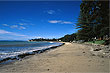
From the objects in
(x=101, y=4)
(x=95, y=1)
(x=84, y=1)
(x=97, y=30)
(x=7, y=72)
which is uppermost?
(x=84, y=1)

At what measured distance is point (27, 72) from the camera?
319cm

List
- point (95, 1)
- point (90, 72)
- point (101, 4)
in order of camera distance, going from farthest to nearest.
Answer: point (95, 1)
point (101, 4)
point (90, 72)

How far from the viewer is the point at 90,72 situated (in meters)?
3.00

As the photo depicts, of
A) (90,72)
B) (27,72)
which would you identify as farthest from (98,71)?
(27,72)

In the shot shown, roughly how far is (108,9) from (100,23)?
1.34 metres

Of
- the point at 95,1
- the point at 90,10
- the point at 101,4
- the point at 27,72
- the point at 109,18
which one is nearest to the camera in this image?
the point at 27,72

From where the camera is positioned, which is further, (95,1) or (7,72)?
(95,1)

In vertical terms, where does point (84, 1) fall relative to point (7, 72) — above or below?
above

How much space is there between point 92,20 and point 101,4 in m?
1.60

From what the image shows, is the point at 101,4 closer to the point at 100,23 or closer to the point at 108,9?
the point at 108,9

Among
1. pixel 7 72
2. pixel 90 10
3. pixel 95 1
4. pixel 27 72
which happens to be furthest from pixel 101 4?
pixel 7 72

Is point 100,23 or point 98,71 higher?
point 100,23

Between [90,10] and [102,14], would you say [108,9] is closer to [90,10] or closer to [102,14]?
[102,14]

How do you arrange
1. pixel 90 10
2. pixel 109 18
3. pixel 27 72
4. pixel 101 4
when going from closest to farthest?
pixel 27 72, pixel 109 18, pixel 101 4, pixel 90 10
